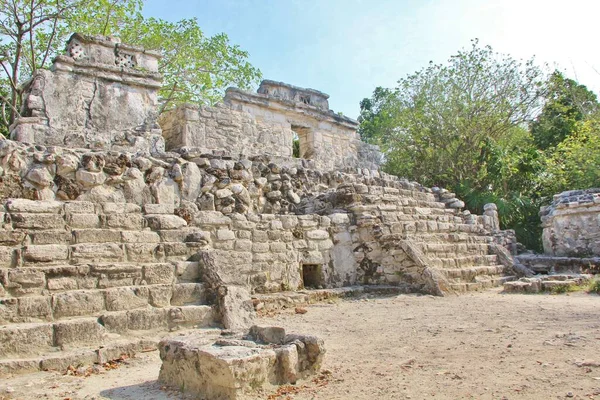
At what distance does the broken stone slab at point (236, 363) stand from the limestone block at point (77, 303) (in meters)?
1.09

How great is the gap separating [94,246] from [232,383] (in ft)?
7.63

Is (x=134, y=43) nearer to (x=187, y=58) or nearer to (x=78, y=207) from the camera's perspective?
(x=187, y=58)

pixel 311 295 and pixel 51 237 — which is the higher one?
pixel 51 237

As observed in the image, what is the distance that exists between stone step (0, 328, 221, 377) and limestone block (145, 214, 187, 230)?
122 centimetres

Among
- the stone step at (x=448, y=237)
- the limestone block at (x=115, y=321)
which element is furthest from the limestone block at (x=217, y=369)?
the stone step at (x=448, y=237)

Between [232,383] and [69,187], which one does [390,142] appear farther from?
[232,383]

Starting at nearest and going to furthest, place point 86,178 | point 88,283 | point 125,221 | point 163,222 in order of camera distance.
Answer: point 88,283 → point 125,221 → point 163,222 → point 86,178

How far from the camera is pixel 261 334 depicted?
3.44 m

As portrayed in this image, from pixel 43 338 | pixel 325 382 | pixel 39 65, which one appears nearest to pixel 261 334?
pixel 325 382

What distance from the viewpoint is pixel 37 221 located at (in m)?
4.24

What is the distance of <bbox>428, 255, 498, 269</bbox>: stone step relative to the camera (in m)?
7.71

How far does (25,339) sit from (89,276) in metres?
0.80

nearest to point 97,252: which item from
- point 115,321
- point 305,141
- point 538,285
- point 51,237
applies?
point 51,237

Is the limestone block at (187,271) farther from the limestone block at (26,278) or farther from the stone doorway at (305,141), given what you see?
the stone doorway at (305,141)
